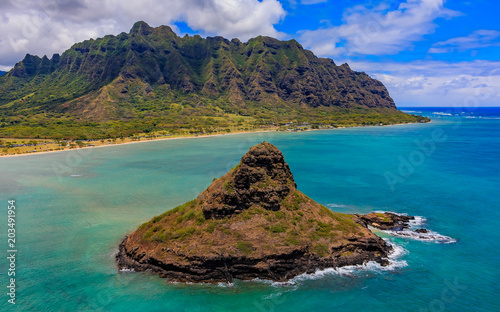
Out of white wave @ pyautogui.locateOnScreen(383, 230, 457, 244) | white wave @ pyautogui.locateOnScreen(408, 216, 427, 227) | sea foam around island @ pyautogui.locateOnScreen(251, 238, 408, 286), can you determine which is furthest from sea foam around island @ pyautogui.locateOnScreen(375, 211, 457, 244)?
sea foam around island @ pyautogui.locateOnScreen(251, 238, 408, 286)

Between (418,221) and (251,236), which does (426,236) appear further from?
(251,236)

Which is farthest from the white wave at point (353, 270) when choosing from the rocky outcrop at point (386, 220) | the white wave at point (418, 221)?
the white wave at point (418, 221)

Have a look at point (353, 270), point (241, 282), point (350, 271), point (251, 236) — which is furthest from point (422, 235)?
point (241, 282)

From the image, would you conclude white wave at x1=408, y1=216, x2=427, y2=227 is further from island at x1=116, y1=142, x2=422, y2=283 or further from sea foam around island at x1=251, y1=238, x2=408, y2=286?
sea foam around island at x1=251, y1=238, x2=408, y2=286

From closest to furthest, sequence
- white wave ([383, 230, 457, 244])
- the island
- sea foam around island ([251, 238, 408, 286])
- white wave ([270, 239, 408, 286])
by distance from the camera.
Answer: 1. sea foam around island ([251, 238, 408, 286])
2. white wave ([270, 239, 408, 286])
3. the island
4. white wave ([383, 230, 457, 244])

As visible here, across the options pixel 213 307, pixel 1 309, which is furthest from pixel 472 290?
pixel 1 309

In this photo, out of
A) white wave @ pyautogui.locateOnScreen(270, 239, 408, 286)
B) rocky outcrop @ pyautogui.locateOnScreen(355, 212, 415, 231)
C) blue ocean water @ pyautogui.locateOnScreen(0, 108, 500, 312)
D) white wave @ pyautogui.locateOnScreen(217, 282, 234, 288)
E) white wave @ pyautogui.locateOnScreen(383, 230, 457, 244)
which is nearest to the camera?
blue ocean water @ pyautogui.locateOnScreen(0, 108, 500, 312)

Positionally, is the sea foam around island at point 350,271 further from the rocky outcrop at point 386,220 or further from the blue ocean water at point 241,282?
the rocky outcrop at point 386,220
